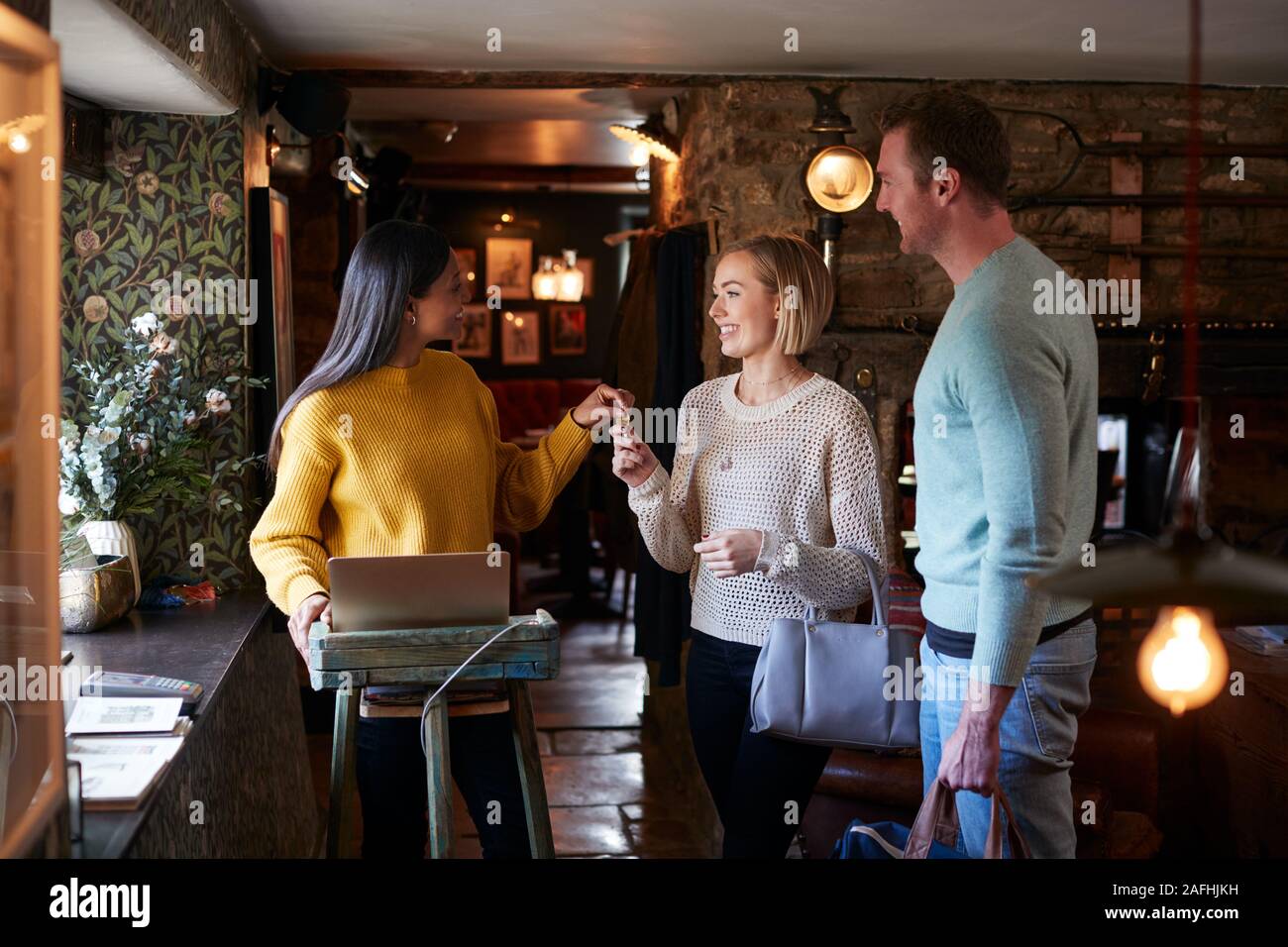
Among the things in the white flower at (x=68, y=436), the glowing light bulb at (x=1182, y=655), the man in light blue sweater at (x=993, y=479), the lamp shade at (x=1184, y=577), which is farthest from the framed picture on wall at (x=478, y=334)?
the lamp shade at (x=1184, y=577)

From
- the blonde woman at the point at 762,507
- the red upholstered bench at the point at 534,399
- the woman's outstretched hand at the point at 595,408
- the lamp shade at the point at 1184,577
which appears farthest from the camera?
the red upholstered bench at the point at 534,399

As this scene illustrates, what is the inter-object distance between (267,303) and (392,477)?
1317mm

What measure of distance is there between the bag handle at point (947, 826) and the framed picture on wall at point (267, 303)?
2.23 metres

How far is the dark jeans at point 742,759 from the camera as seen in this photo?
2.46 metres

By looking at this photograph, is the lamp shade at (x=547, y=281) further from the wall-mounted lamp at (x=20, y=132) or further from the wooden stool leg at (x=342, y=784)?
the wall-mounted lamp at (x=20, y=132)

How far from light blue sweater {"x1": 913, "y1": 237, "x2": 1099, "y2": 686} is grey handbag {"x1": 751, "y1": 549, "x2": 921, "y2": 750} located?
42 centimetres

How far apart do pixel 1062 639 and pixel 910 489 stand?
2.53 meters

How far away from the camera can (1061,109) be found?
4.19 metres

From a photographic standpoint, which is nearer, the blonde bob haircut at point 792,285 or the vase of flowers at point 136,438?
the blonde bob haircut at point 792,285

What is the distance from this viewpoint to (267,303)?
3467mm

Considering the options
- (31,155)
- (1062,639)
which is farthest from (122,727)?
(1062,639)

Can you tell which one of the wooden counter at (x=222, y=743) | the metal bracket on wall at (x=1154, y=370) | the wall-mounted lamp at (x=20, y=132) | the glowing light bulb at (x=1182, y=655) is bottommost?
the wooden counter at (x=222, y=743)

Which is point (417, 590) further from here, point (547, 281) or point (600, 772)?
point (547, 281)
